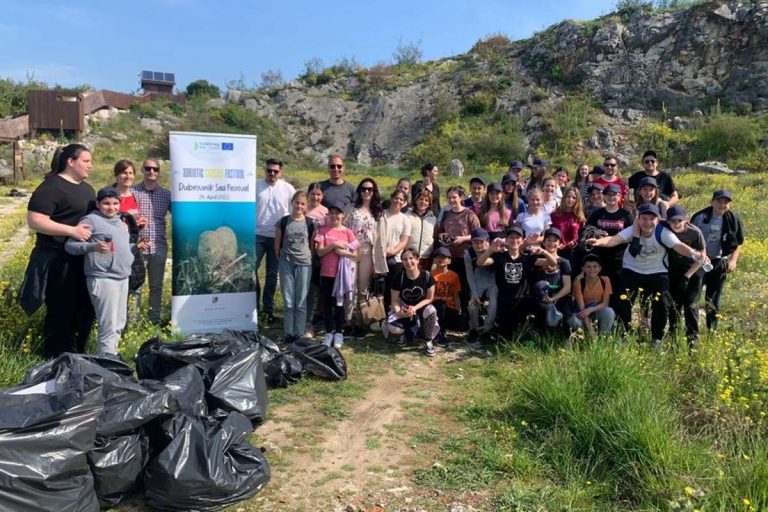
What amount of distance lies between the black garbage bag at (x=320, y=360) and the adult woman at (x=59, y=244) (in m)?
1.83

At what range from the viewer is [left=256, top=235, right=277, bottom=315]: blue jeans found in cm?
650

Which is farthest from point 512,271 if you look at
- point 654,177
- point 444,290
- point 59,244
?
point 59,244

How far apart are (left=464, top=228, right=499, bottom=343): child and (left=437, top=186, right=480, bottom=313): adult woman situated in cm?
14

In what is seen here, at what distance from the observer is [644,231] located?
207 inches

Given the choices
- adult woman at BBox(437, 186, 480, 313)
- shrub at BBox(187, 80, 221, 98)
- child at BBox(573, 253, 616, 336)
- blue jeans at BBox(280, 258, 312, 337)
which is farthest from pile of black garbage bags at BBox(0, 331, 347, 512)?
shrub at BBox(187, 80, 221, 98)

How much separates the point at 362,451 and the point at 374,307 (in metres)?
2.75

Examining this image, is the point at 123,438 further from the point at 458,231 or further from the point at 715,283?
the point at 715,283

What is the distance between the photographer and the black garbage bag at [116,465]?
9.85 feet

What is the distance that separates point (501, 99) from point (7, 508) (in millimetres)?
31500

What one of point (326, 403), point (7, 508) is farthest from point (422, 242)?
point (7, 508)

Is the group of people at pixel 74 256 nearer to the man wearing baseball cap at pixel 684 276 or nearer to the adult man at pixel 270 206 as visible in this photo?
the adult man at pixel 270 206

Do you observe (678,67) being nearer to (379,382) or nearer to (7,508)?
(379,382)

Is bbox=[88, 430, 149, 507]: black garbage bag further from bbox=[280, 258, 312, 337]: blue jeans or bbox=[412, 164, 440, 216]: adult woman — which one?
bbox=[412, 164, 440, 216]: adult woman

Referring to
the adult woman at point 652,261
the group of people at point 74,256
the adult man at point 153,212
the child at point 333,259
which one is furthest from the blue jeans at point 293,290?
the adult woman at point 652,261
